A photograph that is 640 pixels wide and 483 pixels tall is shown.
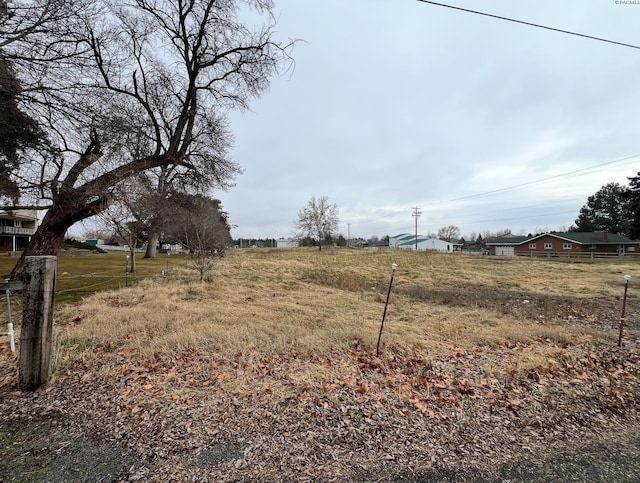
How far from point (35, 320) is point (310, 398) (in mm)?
2874

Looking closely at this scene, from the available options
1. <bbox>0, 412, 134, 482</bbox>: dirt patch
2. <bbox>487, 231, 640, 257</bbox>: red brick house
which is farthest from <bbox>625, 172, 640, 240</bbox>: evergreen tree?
<bbox>0, 412, 134, 482</bbox>: dirt patch

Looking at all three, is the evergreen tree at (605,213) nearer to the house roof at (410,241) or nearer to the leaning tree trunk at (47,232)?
the house roof at (410,241)

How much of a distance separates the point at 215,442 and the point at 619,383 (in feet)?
14.6

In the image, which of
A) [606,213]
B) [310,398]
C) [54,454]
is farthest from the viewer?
[606,213]

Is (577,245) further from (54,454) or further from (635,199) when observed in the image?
(54,454)

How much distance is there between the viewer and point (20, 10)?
5879mm

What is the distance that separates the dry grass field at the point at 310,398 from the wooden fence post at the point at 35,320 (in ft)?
0.64

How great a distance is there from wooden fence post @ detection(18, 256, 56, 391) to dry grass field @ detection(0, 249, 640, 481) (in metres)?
0.19

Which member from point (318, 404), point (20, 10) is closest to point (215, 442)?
point (318, 404)

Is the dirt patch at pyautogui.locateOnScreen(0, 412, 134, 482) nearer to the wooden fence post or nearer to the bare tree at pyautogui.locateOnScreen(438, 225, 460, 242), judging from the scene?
the wooden fence post

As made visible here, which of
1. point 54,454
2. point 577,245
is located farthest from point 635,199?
point 54,454

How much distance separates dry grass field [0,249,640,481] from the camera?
7.09 ft

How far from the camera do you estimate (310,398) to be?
3000 millimetres

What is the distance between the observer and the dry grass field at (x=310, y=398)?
216cm
